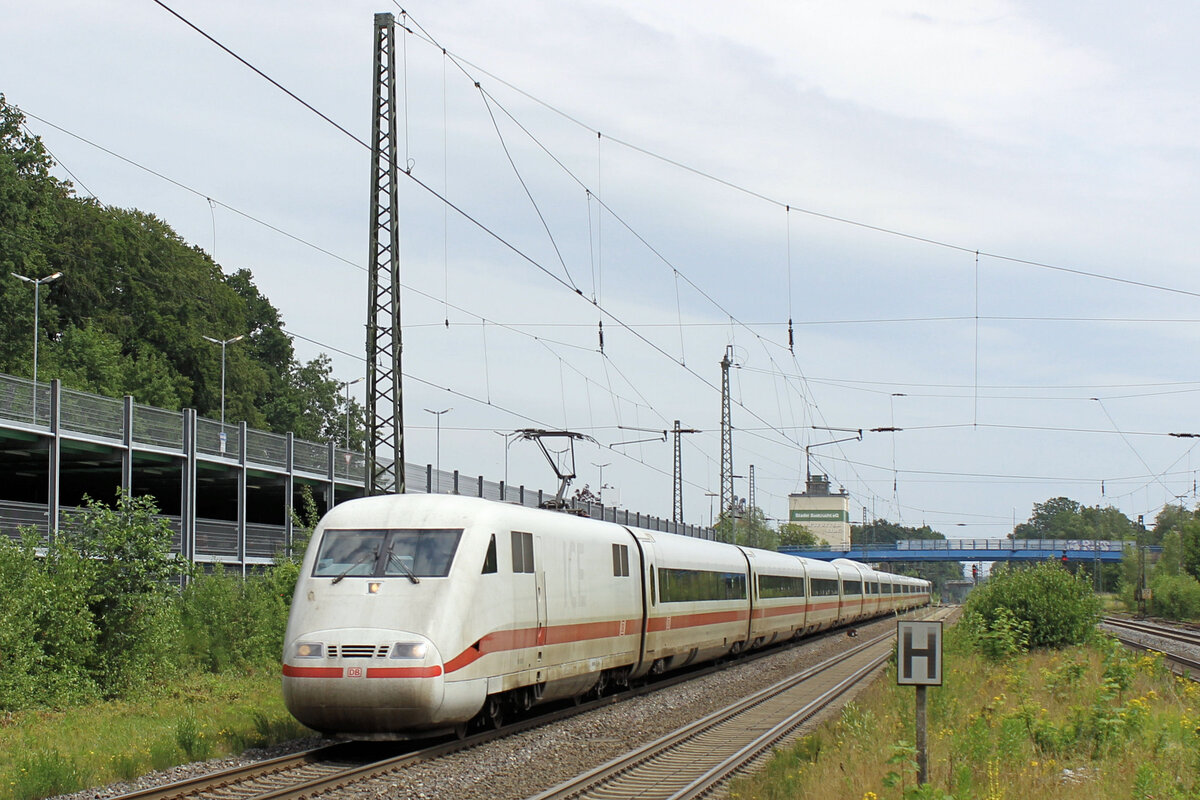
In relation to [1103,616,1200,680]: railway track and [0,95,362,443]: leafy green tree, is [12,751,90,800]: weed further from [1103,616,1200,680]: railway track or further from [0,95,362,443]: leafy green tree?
[0,95,362,443]: leafy green tree

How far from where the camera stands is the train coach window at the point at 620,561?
74.8ft

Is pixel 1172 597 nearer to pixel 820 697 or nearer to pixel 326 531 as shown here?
pixel 820 697

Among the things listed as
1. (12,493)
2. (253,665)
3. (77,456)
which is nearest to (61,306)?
(12,493)

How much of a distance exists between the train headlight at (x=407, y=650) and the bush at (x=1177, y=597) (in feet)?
216

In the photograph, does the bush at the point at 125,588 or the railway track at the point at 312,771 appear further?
the bush at the point at 125,588

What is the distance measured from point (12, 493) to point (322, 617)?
135ft

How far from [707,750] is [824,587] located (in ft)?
106

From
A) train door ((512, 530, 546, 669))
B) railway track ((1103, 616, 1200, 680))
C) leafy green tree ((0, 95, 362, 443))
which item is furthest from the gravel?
leafy green tree ((0, 95, 362, 443))

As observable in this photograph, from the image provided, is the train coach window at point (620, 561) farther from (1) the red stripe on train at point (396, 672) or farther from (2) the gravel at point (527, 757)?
(1) the red stripe on train at point (396, 672)

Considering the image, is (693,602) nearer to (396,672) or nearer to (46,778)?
(396,672)

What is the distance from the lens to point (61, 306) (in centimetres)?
7025

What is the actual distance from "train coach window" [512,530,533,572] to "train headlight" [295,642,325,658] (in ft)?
10.8

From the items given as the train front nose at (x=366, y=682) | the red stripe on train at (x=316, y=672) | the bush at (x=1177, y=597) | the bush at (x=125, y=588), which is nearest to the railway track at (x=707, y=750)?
Answer: the train front nose at (x=366, y=682)

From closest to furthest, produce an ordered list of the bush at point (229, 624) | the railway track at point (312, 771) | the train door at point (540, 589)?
the railway track at point (312, 771), the train door at point (540, 589), the bush at point (229, 624)
